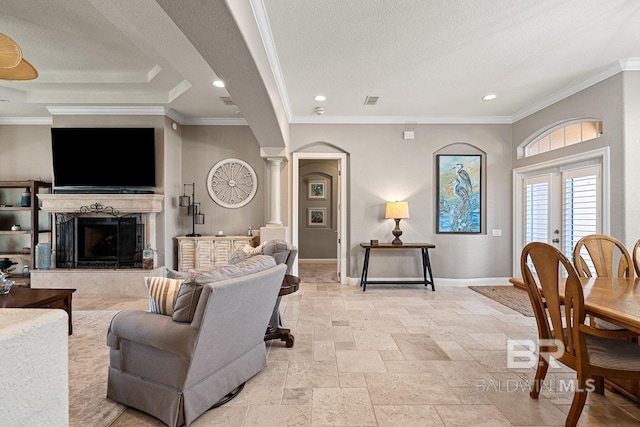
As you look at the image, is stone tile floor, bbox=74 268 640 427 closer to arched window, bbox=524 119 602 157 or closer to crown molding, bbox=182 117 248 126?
arched window, bbox=524 119 602 157

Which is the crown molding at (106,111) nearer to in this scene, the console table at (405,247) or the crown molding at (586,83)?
the console table at (405,247)

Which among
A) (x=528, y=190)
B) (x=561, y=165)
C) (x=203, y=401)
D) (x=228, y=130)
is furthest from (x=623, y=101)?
(x=228, y=130)

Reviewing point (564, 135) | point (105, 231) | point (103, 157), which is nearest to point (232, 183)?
point (103, 157)

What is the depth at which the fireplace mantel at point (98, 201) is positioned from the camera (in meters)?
4.94

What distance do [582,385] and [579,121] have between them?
3.96m

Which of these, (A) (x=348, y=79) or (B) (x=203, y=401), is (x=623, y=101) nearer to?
(A) (x=348, y=79)

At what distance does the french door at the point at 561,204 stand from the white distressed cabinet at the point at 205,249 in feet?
15.2

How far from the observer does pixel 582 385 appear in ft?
5.86

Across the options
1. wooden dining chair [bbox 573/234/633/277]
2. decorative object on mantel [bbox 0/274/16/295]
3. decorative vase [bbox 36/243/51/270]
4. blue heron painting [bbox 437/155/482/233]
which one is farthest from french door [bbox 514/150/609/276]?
decorative vase [bbox 36/243/51/270]

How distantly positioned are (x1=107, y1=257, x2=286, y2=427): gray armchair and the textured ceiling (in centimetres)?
163

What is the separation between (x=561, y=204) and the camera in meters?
4.71

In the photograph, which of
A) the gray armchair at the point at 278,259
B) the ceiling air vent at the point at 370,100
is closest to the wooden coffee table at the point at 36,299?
the gray armchair at the point at 278,259

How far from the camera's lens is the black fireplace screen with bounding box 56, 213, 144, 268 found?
5.11m

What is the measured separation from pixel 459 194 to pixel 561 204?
149cm
